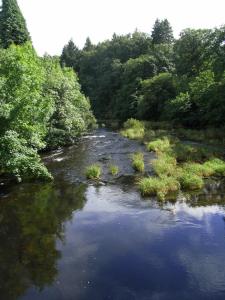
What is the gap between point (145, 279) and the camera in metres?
14.2

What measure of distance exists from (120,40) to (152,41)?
46.5 ft

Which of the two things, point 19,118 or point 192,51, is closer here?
point 19,118

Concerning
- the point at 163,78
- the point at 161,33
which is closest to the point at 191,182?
the point at 163,78

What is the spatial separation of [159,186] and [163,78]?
4054 cm

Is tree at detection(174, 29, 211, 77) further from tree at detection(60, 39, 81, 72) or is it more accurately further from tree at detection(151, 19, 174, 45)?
tree at detection(60, 39, 81, 72)

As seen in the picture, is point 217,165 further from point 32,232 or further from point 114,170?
point 32,232

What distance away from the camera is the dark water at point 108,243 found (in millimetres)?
13641

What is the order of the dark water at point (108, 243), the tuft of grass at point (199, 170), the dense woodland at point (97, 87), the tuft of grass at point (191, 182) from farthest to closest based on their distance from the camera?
the tuft of grass at point (199, 170) → the tuft of grass at point (191, 182) → the dense woodland at point (97, 87) → the dark water at point (108, 243)

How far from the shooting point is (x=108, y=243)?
1733 cm

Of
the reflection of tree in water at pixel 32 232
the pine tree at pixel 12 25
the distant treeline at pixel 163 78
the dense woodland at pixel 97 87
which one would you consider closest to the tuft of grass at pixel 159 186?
the reflection of tree in water at pixel 32 232

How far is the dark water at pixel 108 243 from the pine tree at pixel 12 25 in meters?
38.9

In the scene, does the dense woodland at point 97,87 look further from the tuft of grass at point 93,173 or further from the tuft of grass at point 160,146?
the tuft of grass at point 160,146

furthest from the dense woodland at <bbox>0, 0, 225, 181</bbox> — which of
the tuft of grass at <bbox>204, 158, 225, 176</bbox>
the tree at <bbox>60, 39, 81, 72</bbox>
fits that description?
the tuft of grass at <bbox>204, 158, 225, 176</bbox>

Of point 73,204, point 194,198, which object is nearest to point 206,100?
point 194,198
